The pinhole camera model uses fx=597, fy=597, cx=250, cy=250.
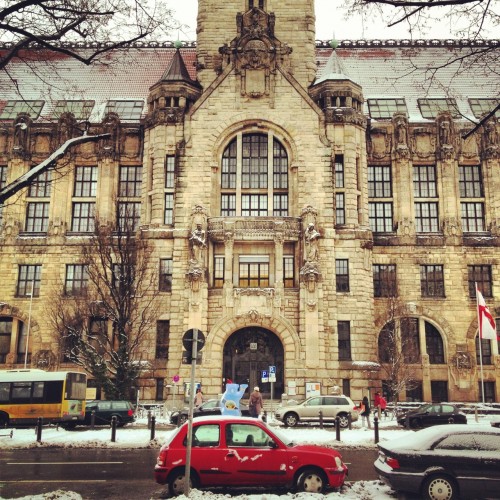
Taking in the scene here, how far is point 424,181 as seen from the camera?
4609 centimetres

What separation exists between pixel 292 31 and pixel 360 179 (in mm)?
12587

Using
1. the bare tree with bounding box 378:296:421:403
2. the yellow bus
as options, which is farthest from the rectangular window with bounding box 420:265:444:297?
the yellow bus

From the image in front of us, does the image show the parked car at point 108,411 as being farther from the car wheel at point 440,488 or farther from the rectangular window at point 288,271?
the car wheel at point 440,488

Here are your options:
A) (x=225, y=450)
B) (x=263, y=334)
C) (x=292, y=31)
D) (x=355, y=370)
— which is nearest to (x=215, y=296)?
(x=263, y=334)

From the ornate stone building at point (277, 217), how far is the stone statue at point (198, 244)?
215mm

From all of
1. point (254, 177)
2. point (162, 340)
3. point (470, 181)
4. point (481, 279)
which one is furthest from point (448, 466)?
point (470, 181)

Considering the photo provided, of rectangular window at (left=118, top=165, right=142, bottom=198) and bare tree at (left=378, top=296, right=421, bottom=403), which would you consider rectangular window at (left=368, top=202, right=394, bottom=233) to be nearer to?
bare tree at (left=378, top=296, right=421, bottom=403)

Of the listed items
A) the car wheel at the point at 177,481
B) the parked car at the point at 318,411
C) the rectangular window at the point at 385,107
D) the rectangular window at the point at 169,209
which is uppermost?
the rectangular window at the point at 385,107

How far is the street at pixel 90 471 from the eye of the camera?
13.0m

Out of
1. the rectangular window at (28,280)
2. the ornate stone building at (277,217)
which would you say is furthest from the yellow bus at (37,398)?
the rectangular window at (28,280)

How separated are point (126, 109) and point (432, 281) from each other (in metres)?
28.2

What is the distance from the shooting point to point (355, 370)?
38.7 meters

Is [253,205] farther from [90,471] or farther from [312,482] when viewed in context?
[312,482]

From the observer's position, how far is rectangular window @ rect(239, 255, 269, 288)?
40.2 meters
